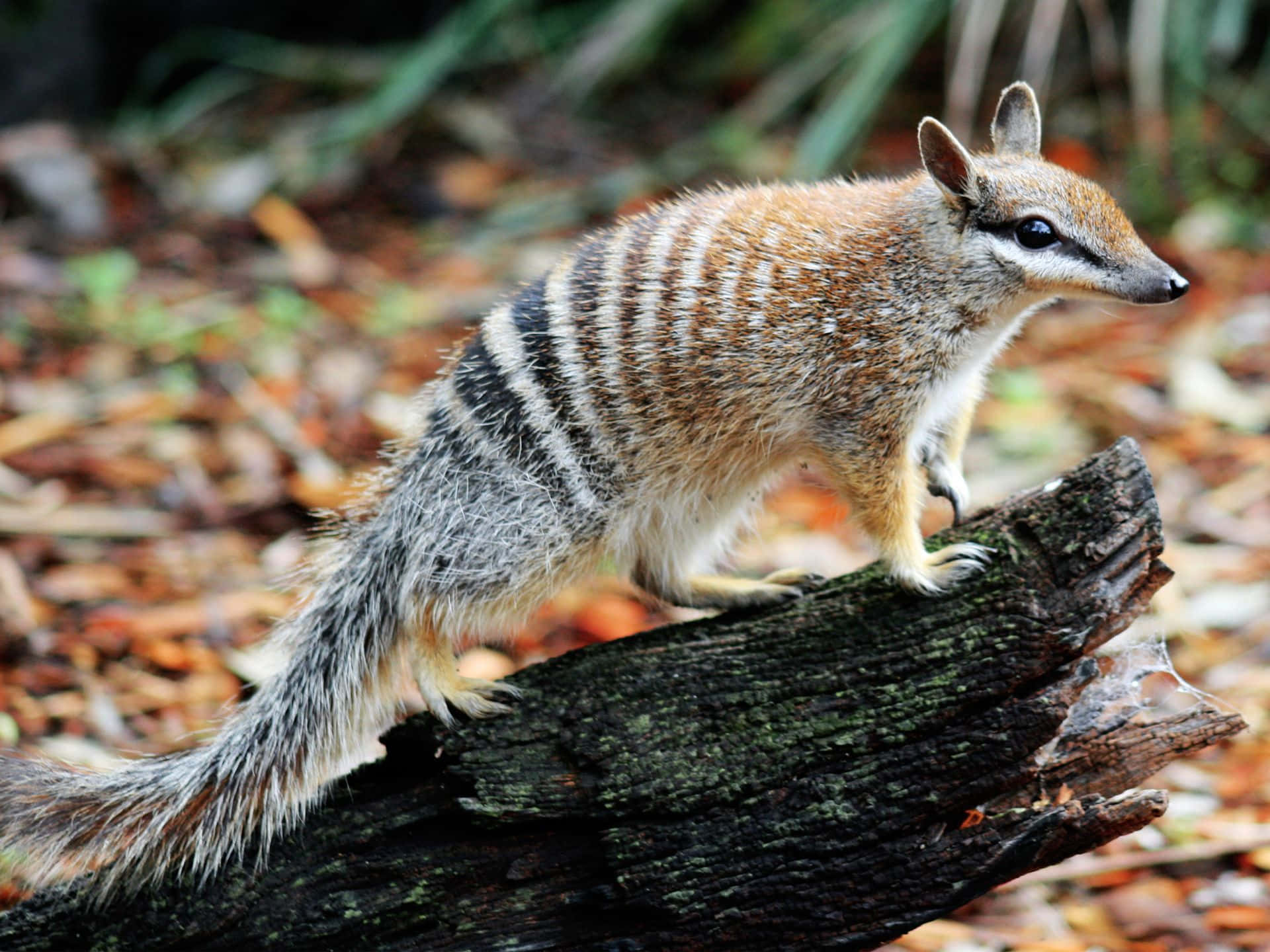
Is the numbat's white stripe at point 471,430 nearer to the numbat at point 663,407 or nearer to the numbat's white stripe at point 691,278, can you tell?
the numbat at point 663,407

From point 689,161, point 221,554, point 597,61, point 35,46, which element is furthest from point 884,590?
point 35,46

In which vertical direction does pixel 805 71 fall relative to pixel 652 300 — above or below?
above

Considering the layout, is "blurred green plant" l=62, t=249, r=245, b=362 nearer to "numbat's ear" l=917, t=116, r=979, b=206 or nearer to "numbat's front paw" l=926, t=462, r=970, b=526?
"numbat's front paw" l=926, t=462, r=970, b=526

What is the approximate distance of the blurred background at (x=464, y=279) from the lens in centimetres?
452

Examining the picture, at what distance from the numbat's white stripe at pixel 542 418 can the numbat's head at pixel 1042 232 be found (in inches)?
49.3

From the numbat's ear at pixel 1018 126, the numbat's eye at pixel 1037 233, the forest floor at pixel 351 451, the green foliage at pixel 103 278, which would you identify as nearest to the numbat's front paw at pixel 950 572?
the forest floor at pixel 351 451

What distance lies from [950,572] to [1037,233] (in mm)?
995

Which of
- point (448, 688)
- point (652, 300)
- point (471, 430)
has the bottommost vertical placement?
point (448, 688)

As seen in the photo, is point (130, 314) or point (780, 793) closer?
point (780, 793)

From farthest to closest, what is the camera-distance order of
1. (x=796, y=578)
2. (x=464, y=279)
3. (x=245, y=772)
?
(x=464, y=279) → (x=796, y=578) → (x=245, y=772)

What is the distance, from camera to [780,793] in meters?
3.05

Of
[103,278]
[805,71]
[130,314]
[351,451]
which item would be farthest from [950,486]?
[805,71]

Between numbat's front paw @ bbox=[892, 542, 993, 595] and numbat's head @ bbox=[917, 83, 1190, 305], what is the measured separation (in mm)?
788

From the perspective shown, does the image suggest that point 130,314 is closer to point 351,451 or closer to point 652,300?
point 351,451
